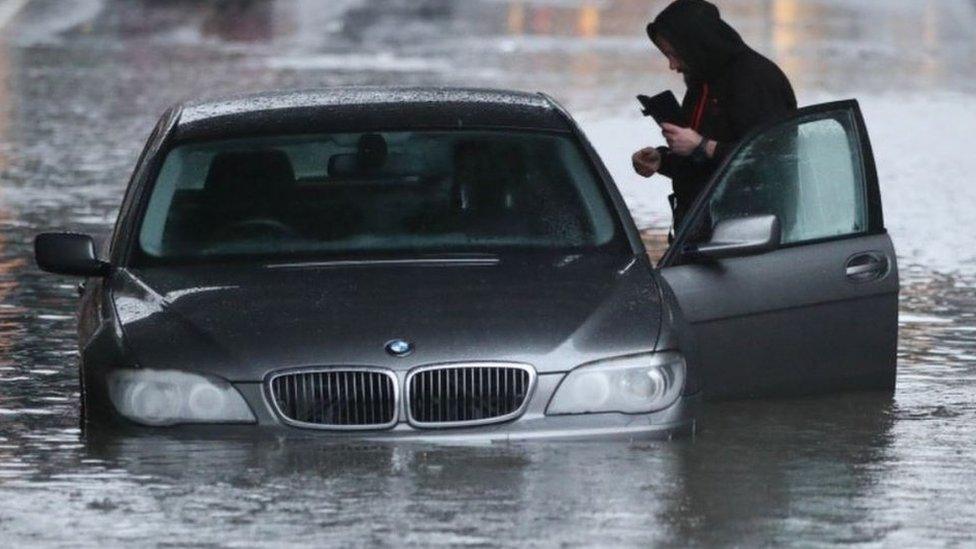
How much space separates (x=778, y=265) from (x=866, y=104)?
17895 millimetres

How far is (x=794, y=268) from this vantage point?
379 inches

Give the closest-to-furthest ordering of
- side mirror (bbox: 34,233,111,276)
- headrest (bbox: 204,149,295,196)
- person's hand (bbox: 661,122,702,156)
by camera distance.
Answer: side mirror (bbox: 34,233,111,276) < headrest (bbox: 204,149,295,196) < person's hand (bbox: 661,122,702,156)

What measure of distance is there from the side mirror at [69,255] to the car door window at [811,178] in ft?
7.03

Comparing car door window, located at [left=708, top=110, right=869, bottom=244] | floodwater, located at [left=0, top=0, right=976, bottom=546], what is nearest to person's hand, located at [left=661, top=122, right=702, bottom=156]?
car door window, located at [left=708, top=110, right=869, bottom=244]

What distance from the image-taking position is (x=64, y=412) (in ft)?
34.7

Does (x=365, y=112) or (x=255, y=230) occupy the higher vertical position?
(x=365, y=112)

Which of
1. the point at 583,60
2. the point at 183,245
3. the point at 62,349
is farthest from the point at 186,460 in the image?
the point at 583,60

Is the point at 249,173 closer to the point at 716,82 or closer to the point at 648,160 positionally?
the point at 648,160

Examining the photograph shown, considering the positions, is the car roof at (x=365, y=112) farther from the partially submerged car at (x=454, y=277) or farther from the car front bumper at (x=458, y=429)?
the car front bumper at (x=458, y=429)

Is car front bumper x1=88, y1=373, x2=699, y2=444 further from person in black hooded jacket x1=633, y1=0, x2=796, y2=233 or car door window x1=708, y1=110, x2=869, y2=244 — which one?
person in black hooded jacket x1=633, y1=0, x2=796, y2=233

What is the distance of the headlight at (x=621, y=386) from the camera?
818cm

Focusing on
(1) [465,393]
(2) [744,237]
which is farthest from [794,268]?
(1) [465,393]

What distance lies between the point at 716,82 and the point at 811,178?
0.94 m

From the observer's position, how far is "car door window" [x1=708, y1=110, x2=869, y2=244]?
9836 mm
